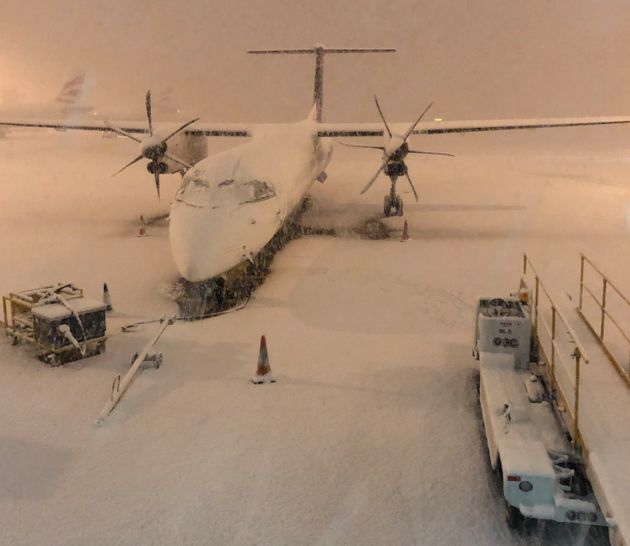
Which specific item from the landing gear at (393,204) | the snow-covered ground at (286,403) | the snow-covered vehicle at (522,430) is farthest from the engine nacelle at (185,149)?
the snow-covered vehicle at (522,430)

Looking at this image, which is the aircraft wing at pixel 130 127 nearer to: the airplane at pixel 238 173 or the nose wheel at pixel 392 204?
the airplane at pixel 238 173

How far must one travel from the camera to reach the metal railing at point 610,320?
27.6 feet

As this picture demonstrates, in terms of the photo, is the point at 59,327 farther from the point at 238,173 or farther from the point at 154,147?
the point at 154,147

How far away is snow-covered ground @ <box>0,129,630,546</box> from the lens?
624cm

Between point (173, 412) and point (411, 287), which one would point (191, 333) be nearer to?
point (173, 412)

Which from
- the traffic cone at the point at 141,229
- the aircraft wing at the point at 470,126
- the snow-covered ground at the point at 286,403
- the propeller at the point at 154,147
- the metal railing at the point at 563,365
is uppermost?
the aircraft wing at the point at 470,126

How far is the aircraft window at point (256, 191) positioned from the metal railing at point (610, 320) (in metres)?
6.89

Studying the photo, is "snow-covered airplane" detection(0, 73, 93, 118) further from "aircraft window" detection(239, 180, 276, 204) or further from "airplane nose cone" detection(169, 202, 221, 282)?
"airplane nose cone" detection(169, 202, 221, 282)

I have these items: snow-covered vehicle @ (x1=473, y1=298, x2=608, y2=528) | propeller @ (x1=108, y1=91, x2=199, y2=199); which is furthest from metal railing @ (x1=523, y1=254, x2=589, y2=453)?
propeller @ (x1=108, y1=91, x2=199, y2=199)

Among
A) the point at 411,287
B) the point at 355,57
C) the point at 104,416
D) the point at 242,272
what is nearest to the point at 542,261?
the point at 411,287

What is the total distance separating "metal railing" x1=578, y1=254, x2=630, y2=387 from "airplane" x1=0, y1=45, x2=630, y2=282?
6.59m

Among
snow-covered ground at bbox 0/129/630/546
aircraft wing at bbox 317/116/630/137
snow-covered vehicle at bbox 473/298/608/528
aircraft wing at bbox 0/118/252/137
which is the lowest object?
snow-covered ground at bbox 0/129/630/546

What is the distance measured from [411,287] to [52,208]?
15.1 m

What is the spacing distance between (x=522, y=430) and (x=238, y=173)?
9.73 metres
